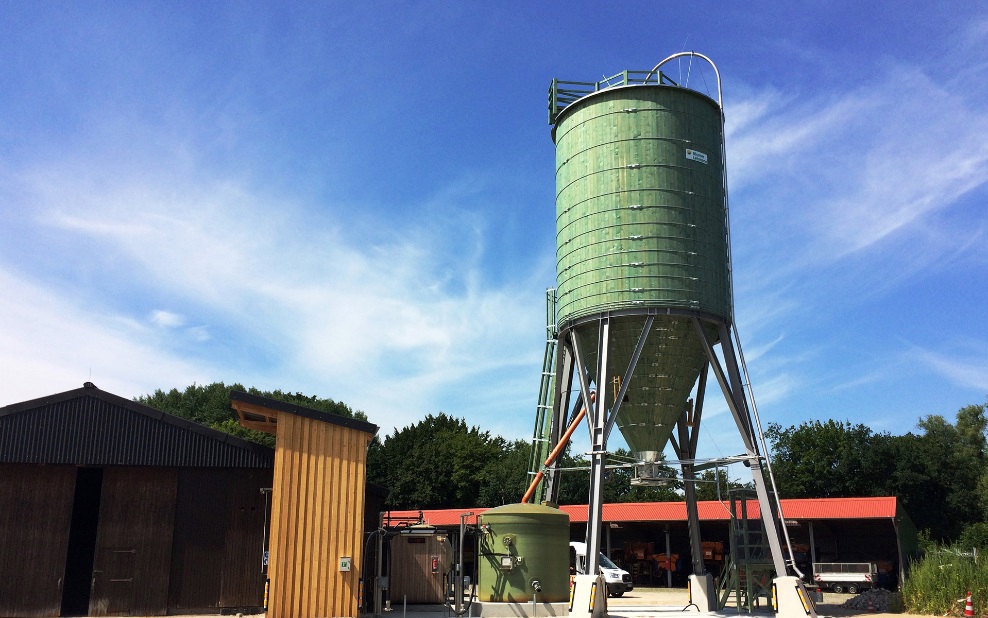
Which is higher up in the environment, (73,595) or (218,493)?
(218,493)

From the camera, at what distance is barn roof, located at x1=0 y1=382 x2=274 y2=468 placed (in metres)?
21.5

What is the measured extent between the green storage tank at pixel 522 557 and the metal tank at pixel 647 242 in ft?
12.5

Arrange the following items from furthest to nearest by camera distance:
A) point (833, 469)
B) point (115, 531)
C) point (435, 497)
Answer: point (435, 497)
point (833, 469)
point (115, 531)

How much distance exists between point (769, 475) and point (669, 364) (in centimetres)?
403

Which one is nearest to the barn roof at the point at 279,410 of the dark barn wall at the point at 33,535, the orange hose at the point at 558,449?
the dark barn wall at the point at 33,535

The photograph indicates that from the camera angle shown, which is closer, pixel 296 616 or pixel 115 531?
pixel 296 616

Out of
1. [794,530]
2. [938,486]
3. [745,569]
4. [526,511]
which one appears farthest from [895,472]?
[526,511]

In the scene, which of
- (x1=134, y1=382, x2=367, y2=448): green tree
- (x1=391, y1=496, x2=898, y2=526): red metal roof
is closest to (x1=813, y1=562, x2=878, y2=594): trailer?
(x1=391, y1=496, x2=898, y2=526): red metal roof

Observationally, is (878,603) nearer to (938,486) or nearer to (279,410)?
(279,410)

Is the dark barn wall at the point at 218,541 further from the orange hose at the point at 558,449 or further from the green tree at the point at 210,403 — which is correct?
the green tree at the point at 210,403

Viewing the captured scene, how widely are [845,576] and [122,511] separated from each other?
95.8ft

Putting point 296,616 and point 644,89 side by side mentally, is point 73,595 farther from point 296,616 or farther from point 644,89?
point 644,89

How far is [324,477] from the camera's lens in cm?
2142

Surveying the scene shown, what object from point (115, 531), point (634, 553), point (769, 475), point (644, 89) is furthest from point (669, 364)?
point (634, 553)
